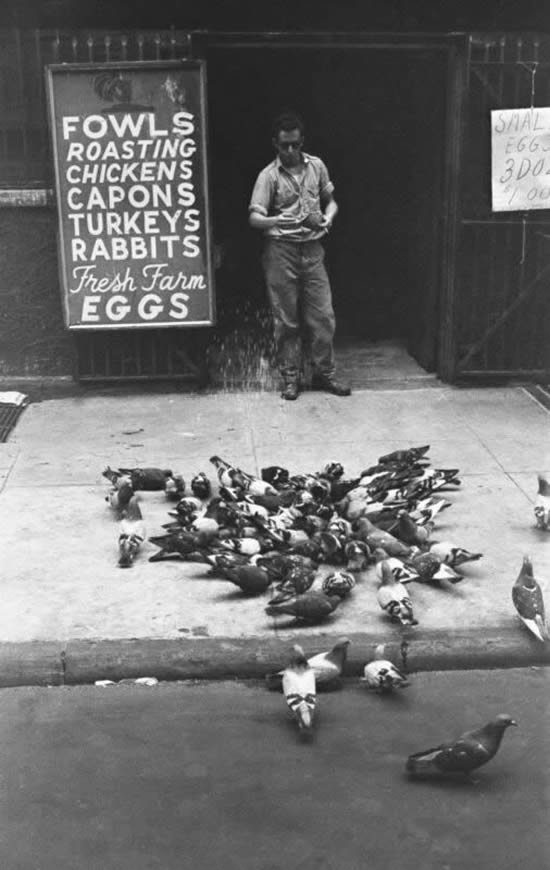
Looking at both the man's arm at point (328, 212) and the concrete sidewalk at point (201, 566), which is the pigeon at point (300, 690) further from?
the man's arm at point (328, 212)

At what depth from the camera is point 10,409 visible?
1024cm

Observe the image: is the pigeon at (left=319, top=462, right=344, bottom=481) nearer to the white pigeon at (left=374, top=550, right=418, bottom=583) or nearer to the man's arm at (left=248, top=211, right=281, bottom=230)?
the white pigeon at (left=374, top=550, right=418, bottom=583)

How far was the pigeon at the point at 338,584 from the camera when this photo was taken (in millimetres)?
6250

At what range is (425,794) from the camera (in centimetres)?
461

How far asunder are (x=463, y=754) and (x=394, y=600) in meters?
1.46

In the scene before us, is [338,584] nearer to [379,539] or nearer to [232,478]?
[379,539]

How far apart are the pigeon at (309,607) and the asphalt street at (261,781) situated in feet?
1.61

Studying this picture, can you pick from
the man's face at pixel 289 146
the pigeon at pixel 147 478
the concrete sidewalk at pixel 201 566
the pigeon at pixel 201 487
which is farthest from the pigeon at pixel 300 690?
the man's face at pixel 289 146

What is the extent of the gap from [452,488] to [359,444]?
4.24 feet

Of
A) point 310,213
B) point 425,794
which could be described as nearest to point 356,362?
point 310,213

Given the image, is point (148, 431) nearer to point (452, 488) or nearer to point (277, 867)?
point (452, 488)

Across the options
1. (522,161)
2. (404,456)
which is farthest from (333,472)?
(522,161)

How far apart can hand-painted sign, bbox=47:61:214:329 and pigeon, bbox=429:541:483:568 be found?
4519 millimetres

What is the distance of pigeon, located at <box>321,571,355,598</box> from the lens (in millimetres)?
6250
